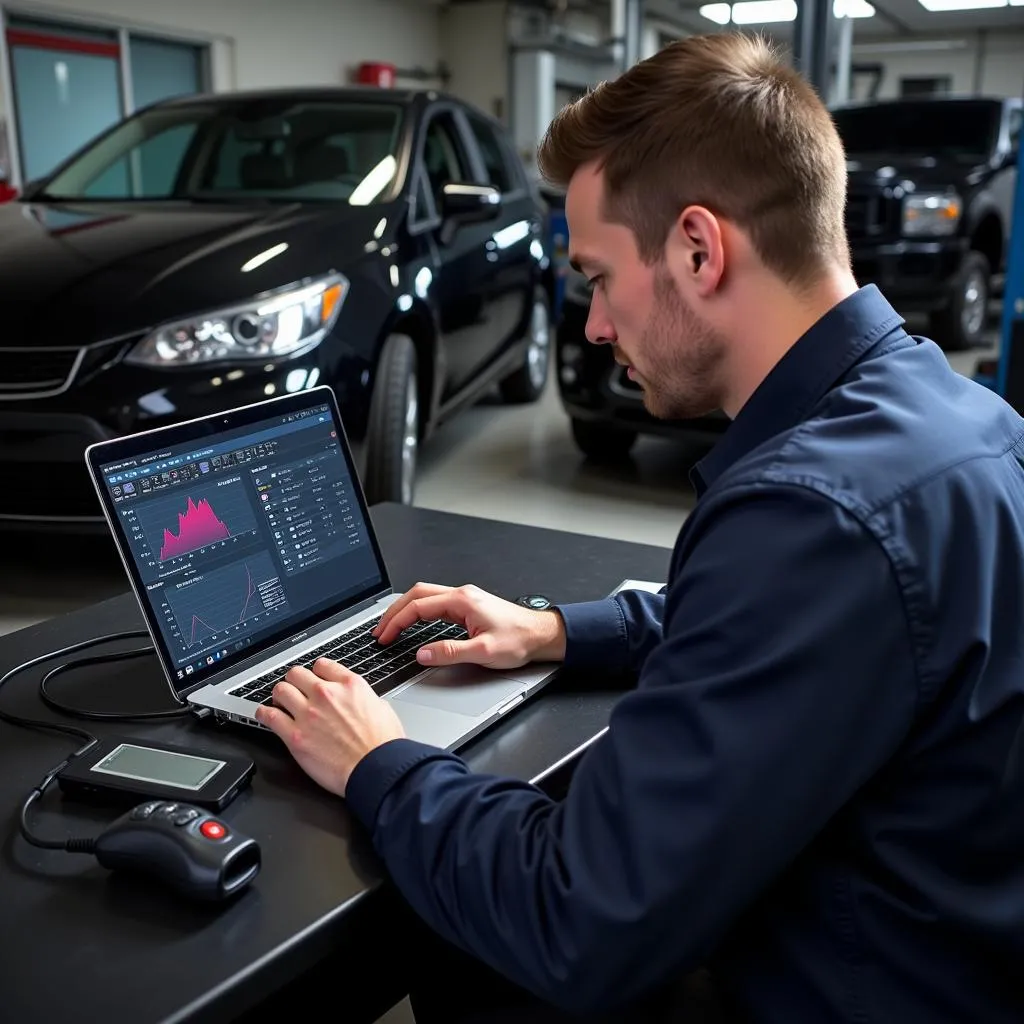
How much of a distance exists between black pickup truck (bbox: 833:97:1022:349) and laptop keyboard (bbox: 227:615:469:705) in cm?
457

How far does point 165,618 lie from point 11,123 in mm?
7219

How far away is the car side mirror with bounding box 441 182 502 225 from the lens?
379 cm

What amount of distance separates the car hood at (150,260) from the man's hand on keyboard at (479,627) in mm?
1829

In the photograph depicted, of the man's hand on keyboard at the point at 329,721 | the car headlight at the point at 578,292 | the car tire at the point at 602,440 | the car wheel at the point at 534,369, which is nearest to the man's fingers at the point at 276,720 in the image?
the man's hand on keyboard at the point at 329,721

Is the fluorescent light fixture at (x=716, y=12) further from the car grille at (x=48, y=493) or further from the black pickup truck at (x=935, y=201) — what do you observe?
the car grille at (x=48, y=493)

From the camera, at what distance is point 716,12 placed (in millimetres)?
14555

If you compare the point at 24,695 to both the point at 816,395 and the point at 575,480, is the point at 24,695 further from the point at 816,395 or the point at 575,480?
the point at 575,480

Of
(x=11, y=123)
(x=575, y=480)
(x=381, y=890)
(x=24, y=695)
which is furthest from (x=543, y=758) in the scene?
Answer: (x=11, y=123)

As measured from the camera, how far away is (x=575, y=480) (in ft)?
14.6

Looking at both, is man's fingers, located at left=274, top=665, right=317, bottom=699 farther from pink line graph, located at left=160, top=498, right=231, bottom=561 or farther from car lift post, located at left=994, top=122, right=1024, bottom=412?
car lift post, located at left=994, top=122, right=1024, bottom=412

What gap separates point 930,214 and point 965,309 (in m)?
0.95

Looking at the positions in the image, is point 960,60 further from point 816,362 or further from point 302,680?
point 302,680

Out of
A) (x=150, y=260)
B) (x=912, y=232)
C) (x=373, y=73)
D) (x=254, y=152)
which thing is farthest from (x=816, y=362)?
(x=373, y=73)

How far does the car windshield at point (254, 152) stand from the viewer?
148 inches
